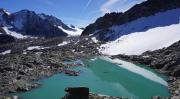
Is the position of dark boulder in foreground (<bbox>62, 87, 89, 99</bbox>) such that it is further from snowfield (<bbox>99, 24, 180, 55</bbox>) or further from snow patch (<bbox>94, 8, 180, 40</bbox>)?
snow patch (<bbox>94, 8, 180, 40</bbox>)

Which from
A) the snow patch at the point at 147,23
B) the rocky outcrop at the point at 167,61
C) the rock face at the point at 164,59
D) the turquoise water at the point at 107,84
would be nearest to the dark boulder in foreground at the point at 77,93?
the turquoise water at the point at 107,84

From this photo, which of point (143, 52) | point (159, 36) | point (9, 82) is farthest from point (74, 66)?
point (159, 36)

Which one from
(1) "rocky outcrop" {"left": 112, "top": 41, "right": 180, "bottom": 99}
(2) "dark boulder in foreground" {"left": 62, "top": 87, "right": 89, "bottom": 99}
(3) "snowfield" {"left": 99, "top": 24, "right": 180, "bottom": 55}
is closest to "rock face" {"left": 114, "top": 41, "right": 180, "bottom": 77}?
(1) "rocky outcrop" {"left": 112, "top": 41, "right": 180, "bottom": 99}

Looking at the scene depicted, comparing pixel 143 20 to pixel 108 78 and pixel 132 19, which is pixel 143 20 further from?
pixel 108 78

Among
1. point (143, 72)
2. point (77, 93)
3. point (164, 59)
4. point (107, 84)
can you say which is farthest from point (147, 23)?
point (77, 93)

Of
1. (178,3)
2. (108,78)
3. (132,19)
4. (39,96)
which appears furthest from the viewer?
(132,19)

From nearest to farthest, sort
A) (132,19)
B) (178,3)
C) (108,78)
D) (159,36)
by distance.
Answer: (108,78), (159,36), (178,3), (132,19)
